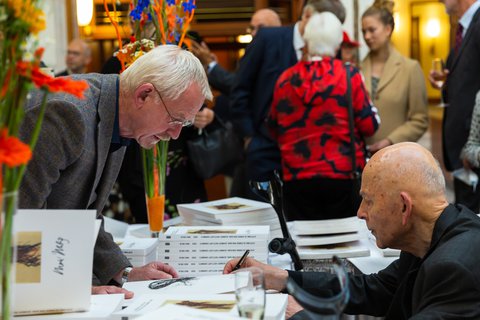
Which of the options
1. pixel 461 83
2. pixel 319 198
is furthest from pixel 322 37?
pixel 461 83

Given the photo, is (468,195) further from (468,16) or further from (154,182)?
(154,182)

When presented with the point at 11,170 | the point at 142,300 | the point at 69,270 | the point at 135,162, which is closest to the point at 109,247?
the point at 142,300

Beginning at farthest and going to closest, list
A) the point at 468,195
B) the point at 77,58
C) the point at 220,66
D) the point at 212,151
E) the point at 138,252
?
1. the point at 77,58
2. the point at 220,66
3. the point at 468,195
4. the point at 212,151
5. the point at 138,252

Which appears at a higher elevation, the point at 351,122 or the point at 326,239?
the point at 351,122

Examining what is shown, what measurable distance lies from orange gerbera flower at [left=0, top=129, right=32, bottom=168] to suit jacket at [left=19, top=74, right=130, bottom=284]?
38.4 inches

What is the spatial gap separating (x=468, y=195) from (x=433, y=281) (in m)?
3.04

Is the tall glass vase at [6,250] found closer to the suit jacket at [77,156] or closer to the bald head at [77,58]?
the suit jacket at [77,156]

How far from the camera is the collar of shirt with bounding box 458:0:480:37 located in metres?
5.43

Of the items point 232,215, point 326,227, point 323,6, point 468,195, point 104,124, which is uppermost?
point 323,6

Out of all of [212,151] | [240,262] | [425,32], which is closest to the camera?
[240,262]

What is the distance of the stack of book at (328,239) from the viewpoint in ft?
11.3

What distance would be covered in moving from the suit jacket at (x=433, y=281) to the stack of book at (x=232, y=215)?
0.79 m

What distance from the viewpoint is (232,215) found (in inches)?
143

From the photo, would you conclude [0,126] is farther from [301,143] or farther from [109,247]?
[301,143]
